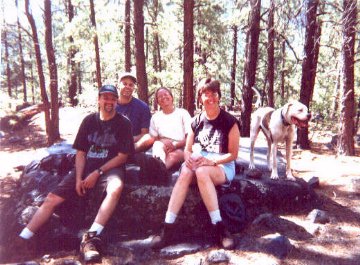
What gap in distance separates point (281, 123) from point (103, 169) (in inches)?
94.5

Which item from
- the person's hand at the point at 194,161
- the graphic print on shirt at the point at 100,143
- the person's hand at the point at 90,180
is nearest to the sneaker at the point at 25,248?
the person's hand at the point at 90,180

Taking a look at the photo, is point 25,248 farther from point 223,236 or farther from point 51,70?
point 51,70

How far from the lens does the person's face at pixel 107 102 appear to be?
410 cm

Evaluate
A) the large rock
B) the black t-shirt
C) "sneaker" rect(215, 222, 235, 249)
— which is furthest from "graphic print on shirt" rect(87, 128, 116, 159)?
"sneaker" rect(215, 222, 235, 249)

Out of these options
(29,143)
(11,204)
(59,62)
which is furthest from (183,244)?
(59,62)

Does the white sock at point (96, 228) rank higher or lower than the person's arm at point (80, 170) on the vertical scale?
lower

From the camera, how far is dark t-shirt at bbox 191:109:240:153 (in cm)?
380

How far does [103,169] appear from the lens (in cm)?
404

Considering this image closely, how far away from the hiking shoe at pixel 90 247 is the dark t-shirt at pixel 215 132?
5.16ft

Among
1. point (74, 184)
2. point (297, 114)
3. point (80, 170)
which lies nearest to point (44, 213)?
point (74, 184)

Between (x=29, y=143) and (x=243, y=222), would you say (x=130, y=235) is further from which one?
(x=29, y=143)

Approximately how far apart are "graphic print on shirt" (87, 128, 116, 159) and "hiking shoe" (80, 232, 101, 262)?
3.35ft

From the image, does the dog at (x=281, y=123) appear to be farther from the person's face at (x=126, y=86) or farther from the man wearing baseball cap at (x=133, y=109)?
the person's face at (x=126, y=86)

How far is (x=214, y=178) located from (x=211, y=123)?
2.16ft
